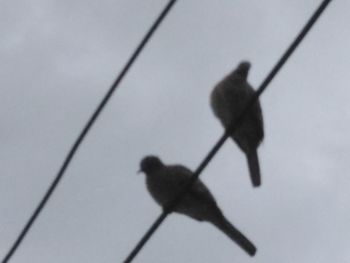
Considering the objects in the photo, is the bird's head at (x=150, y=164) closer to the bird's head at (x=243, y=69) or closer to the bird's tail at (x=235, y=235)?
the bird's tail at (x=235, y=235)

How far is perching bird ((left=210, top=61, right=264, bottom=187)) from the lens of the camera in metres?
9.33

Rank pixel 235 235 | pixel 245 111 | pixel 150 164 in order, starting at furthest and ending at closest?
pixel 150 164
pixel 235 235
pixel 245 111

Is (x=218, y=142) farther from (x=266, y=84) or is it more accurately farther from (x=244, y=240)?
(x=244, y=240)

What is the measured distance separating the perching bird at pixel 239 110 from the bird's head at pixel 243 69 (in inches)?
3.0

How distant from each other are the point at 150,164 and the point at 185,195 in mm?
858

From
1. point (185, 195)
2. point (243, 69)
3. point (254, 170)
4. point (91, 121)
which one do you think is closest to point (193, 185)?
point (185, 195)

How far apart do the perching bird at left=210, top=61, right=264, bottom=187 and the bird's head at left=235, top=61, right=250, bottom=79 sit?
0.08 m

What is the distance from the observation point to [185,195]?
857 cm

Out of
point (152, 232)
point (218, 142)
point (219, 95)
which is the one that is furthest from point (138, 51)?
point (219, 95)

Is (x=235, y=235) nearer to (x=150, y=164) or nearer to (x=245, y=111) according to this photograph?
(x=150, y=164)

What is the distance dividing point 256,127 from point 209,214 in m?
1.25

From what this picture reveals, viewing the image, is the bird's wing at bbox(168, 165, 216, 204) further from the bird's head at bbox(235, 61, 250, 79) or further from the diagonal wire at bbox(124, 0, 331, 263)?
the diagonal wire at bbox(124, 0, 331, 263)

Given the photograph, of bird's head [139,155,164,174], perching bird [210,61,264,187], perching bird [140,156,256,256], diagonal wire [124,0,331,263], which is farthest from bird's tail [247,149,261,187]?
diagonal wire [124,0,331,263]

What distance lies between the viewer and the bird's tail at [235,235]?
7.91 metres
